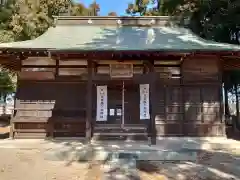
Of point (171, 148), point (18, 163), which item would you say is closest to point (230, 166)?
point (171, 148)

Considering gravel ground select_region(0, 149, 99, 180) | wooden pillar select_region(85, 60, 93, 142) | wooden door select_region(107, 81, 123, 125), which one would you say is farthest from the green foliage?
gravel ground select_region(0, 149, 99, 180)

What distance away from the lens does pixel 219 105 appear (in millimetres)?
A: 10602

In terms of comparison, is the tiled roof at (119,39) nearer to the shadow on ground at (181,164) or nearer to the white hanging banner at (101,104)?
the white hanging banner at (101,104)

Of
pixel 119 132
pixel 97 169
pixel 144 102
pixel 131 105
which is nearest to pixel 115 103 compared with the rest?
pixel 131 105

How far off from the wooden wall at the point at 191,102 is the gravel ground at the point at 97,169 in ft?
9.65

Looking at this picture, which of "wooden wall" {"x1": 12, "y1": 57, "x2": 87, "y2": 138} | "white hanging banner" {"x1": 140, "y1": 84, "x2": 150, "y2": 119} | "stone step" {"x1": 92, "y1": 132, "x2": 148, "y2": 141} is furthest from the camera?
"wooden wall" {"x1": 12, "y1": 57, "x2": 87, "y2": 138}

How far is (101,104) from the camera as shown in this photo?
31.3ft

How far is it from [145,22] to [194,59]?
4.10 m

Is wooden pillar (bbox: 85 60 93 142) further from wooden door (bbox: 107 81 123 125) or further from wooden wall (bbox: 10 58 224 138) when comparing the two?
wooden door (bbox: 107 81 123 125)

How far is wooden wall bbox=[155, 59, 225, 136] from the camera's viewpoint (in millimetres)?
10594

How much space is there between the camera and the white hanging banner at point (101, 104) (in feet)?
30.9

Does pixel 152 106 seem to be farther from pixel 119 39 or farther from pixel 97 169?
pixel 119 39

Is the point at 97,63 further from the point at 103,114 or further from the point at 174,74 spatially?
the point at 174,74

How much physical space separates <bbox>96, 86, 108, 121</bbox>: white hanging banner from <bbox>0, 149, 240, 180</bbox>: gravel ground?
2.52 m
